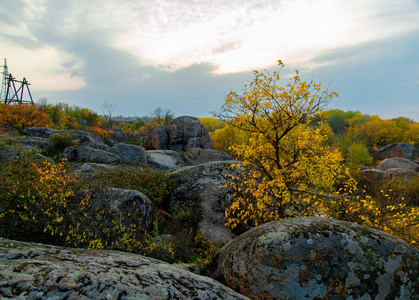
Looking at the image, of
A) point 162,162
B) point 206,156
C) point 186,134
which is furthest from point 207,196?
point 186,134

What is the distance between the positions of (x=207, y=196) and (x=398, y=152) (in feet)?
186

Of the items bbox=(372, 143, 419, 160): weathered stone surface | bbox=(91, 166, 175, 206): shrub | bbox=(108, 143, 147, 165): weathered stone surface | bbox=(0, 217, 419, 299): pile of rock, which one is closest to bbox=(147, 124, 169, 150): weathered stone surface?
bbox=(108, 143, 147, 165): weathered stone surface

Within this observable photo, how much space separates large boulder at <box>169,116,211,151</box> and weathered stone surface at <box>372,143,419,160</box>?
42066 millimetres

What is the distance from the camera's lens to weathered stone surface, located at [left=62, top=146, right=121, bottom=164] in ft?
52.0

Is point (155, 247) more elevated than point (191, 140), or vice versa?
point (191, 140)

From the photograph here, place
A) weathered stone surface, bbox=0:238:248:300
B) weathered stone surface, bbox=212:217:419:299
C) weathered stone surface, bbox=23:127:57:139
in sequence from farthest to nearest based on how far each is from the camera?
weathered stone surface, bbox=23:127:57:139 → weathered stone surface, bbox=212:217:419:299 → weathered stone surface, bbox=0:238:248:300

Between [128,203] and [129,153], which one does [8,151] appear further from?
[128,203]

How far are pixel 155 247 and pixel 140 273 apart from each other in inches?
119

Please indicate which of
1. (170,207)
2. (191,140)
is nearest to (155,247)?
(170,207)

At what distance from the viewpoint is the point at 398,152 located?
49281 mm

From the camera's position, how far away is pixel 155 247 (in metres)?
5.49

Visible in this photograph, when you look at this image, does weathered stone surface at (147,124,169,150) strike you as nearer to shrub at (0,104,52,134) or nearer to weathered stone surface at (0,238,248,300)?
shrub at (0,104,52,134)

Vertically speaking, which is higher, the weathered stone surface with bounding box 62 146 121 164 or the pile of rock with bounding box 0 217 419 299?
the weathered stone surface with bounding box 62 146 121 164

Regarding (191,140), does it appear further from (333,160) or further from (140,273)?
(140,273)
